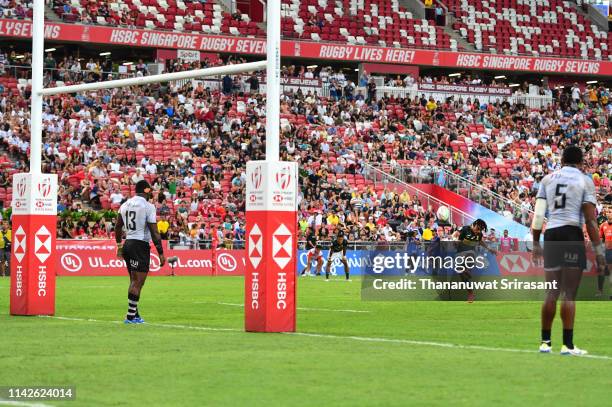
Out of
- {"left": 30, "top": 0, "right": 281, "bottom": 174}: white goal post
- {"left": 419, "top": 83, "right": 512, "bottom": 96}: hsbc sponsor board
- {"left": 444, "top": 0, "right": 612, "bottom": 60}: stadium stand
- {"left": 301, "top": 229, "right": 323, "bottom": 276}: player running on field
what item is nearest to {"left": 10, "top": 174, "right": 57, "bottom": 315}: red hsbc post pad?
{"left": 30, "top": 0, "right": 281, "bottom": 174}: white goal post

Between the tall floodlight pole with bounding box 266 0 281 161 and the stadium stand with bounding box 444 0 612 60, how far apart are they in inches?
1865

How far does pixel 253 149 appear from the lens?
4850cm

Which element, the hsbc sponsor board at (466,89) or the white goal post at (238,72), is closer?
the white goal post at (238,72)

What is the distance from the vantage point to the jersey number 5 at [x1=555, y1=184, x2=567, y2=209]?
→ 1334 centimetres

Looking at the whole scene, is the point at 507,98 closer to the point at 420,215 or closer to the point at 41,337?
the point at 420,215

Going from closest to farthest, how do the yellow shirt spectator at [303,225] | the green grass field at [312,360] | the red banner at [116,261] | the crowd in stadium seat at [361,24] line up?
the green grass field at [312,360], the red banner at [116,261], the yellow shirt spectator at [303,225], the crowd in stadium seat at [361,24]

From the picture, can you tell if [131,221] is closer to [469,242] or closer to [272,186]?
[272,186]

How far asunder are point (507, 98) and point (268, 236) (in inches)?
1832

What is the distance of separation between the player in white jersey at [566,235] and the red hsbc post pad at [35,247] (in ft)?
32.3

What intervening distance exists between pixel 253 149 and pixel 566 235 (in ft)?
117

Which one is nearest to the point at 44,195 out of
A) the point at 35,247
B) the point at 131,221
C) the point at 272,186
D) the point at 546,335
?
the point at 35,247

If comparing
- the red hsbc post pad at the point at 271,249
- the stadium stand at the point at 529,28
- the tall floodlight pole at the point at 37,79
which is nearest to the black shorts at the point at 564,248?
the red hsbc post pad at the point at 271,249

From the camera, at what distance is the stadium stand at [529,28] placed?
64.2m

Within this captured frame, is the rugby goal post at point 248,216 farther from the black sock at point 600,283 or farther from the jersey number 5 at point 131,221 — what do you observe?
the black sock at point 600,283
